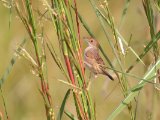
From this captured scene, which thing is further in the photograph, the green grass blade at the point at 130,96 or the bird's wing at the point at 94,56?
the bird's wing at the point at 94,56

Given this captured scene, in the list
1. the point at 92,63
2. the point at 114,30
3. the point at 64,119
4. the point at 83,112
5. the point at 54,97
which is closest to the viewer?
the point at 83,112

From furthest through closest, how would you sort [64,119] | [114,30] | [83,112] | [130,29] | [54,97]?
[130,29] → [54,97] → [64,119] → [114,30] → [83,112]

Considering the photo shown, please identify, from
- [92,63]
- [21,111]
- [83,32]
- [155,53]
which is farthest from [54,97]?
[155,53]

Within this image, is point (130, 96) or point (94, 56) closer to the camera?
point (130, 96)

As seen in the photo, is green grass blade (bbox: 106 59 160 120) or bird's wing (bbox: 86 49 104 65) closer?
green grass blade (bbox: 106 59 160 120)

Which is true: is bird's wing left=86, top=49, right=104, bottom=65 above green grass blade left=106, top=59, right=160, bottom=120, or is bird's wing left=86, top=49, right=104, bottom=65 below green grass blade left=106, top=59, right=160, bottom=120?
below

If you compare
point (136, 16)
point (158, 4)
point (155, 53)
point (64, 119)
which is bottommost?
point (64, 119)

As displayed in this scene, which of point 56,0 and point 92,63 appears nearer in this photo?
point 56,0

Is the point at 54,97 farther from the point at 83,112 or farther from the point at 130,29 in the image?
the point at 83,112

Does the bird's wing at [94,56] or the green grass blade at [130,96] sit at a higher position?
the green grass blade at [130,96]

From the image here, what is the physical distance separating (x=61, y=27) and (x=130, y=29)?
394cm

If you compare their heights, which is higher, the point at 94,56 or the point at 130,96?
the point at 130,96

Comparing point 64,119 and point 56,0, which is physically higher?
point 56,0

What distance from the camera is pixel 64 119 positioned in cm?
494
